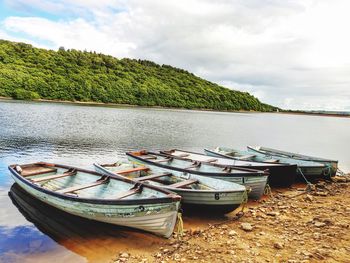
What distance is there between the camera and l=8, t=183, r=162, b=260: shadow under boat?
834 centimetres

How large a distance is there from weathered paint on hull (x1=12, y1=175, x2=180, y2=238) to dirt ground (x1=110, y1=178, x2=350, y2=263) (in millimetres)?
511

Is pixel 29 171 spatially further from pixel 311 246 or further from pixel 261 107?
pixel 261 107

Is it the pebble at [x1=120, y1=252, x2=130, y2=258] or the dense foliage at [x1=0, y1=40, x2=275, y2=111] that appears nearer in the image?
the pebble at [x1=120, y1=252, x2=130, y2=258]

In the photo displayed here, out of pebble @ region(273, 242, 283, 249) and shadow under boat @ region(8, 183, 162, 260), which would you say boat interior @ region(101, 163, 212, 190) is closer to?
shadow under boat @ region(8, 183, 162, 260)

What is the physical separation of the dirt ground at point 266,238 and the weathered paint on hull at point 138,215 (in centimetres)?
51

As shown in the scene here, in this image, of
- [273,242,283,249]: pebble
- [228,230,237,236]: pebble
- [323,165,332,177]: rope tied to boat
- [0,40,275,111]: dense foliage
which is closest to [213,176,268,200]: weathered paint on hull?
[228,230,237,236]: pebble

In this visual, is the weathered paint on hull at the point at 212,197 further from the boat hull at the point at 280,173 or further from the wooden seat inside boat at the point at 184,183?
the boat hull at the point at 280,173

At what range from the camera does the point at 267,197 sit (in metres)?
13.7

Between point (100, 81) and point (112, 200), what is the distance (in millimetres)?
103308

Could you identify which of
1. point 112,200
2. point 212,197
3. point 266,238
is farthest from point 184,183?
point 266,238

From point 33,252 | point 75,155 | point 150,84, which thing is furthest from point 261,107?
point 33,252

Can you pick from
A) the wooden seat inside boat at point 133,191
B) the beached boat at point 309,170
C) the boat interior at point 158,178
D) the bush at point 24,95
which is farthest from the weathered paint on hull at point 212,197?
the bush at point 24,95

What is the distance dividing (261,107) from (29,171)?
183 m

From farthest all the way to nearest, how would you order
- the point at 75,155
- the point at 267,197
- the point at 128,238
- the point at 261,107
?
the point at 261,107
the point at 75,155
the point at 267,197
the point at 128,238
